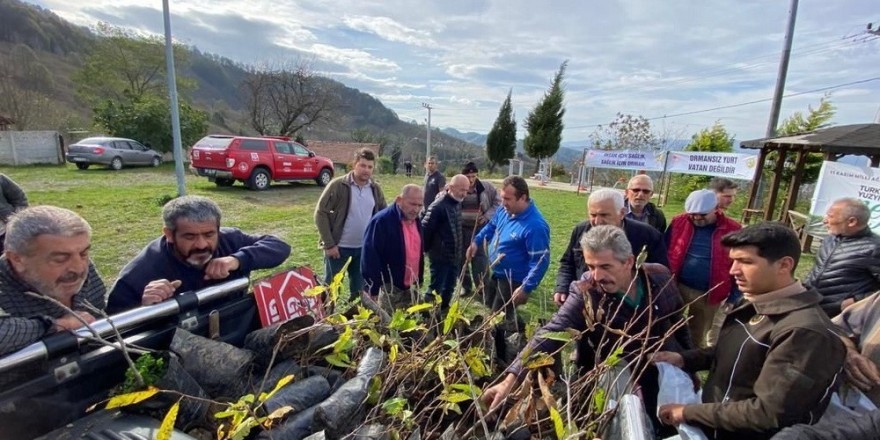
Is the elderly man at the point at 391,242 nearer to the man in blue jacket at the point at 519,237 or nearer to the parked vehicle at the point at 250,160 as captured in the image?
the man in blue jacket at the point at 519,237

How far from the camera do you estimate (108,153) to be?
1631cm

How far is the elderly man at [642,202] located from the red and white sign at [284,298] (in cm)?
292

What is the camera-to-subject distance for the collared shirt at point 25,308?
118cm

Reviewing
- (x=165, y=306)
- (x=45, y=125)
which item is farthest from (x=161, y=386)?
(x=45, y=125)

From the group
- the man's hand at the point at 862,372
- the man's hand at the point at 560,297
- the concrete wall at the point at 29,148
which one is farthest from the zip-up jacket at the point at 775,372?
the concrete wall at the point at 29,148

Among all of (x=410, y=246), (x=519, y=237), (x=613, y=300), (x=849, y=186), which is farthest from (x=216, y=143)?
(x=849, y=186)

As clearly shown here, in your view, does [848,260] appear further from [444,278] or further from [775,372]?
[444,278]

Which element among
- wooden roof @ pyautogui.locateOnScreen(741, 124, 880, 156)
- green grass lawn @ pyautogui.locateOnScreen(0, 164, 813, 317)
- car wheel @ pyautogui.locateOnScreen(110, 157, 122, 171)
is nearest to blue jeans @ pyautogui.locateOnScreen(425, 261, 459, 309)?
green grass lawn @ pyautogui.locateOnScreen(0, 164, 813, 317)

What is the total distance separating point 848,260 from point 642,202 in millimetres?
1445

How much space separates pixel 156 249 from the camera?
2.00 metres

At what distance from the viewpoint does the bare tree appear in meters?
29.8

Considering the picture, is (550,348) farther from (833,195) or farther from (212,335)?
(833,195)

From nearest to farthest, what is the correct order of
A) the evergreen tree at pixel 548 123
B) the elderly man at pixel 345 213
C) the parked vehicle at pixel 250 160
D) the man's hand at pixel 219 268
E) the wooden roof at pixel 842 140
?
the man's hand at pixel 219 268 < the elderly man at pixel 345 213 < the wooden roof at pixel 842 140 < the parked vehicle at pixel 250 160 < the evergreen tree at pixel 548 123

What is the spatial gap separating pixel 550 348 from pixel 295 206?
32.3 ft
